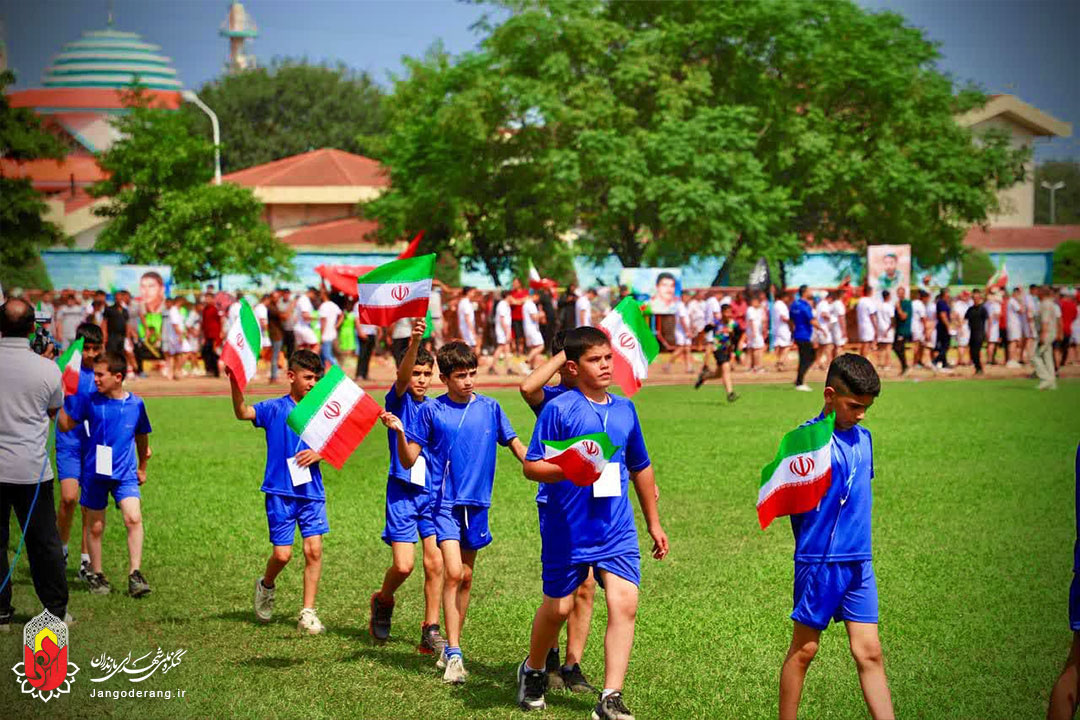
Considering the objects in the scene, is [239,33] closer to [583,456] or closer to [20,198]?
[20,198]

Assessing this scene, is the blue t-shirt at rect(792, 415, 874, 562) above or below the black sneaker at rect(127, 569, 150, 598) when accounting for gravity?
above

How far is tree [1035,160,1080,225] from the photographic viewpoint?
105438 millimetres

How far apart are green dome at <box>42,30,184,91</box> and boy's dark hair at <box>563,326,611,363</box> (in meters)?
85.7

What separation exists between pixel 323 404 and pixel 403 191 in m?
40.3

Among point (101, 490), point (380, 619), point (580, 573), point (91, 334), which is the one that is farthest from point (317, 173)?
point (580, 573)

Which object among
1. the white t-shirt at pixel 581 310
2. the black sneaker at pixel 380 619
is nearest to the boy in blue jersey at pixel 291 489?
the black sneaker at pixel 380 619

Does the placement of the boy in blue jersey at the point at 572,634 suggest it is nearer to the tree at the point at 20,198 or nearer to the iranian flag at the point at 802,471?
the iranian flag at the point at 802,471

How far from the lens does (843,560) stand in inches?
226

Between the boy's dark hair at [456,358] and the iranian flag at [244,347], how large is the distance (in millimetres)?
1674

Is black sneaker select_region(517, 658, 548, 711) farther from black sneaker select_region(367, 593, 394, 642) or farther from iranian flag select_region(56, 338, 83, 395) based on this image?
iranian flag select_region(56, 338, 83, 395)

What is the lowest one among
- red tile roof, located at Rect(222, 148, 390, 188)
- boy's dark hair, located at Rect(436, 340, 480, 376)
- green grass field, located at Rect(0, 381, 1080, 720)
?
green grass field, located at Rect(0, 381, 1080, 720)

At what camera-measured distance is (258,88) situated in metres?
77.4

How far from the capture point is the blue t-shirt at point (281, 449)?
8.52 meters

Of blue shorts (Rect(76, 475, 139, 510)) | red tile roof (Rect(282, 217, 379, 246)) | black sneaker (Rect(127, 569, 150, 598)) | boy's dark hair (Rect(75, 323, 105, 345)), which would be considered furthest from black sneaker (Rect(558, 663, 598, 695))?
red tile roof (Rect(282, 217, 379, 246))
